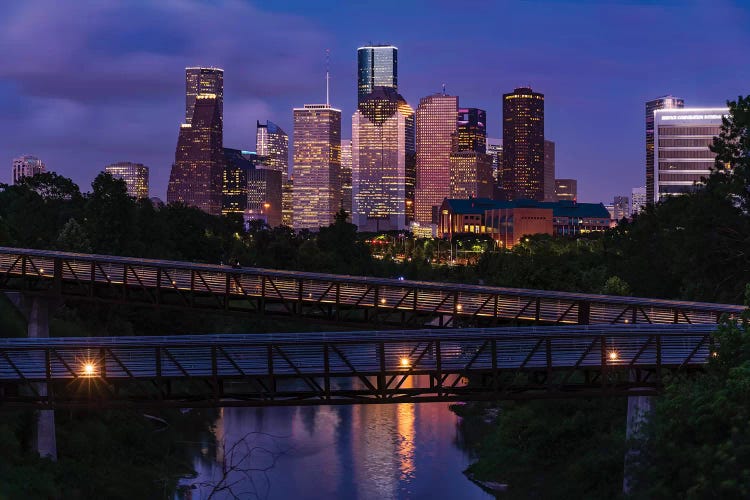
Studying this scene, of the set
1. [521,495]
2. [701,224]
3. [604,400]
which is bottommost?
[521,495]

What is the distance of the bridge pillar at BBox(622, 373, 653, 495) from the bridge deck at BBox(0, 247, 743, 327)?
1456 cm

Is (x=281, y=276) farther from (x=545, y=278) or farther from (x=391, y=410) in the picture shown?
(x=545, y=278)

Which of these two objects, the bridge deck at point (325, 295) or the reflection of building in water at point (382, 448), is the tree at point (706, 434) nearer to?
the reflection of building in water at point (382, 448)

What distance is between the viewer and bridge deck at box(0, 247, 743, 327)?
2571 inches

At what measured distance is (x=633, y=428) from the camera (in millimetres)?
49219

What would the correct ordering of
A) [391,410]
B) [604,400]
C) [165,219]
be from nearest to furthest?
[604,400]
[391,410]
[165,219]

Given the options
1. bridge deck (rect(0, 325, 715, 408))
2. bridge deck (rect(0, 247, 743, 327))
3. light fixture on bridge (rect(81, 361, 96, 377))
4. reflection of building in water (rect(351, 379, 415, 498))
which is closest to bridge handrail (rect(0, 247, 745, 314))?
bridge deck (rect(0, 247, 743, 327))

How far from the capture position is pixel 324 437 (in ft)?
248

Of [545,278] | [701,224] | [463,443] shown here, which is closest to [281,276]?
[463,443]

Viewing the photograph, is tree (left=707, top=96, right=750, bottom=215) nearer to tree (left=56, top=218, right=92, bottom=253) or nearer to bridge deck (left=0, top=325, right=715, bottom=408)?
bridge deck (left=0, top=325, right=715, bottom=408)

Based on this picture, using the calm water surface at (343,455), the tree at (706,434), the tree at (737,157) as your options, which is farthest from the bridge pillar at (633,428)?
the tree at (737,157)

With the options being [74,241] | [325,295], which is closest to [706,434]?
[325,295]

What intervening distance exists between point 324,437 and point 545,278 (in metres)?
33.7

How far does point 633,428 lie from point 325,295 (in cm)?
2641
